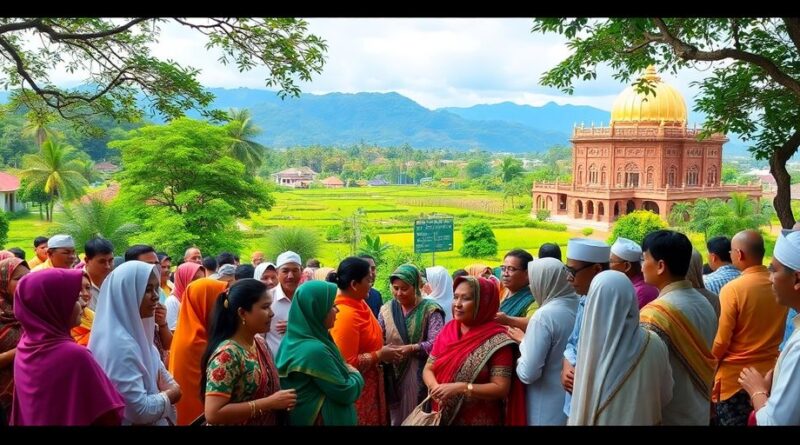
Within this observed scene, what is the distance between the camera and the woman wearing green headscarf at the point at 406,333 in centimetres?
333

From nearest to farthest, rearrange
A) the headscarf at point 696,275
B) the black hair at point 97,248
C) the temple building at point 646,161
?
1. the headscarf at point 696,275
2. the black hair at point 97,248
3. the temple building at point 646,161

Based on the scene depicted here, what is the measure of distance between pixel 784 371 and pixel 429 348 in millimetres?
1644

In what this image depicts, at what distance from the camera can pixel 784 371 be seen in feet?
6.13

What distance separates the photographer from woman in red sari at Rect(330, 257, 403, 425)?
294 cm

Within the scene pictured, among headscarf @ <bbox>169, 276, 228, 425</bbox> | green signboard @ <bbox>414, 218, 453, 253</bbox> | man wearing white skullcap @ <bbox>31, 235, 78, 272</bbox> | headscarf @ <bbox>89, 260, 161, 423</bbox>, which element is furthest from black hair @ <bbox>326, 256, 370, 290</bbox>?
green signboard @ <bbox>414, 218, 453, 253</bbox>

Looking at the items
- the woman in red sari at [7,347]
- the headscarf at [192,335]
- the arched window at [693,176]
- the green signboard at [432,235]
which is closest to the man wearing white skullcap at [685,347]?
the headscarf at [192,335]

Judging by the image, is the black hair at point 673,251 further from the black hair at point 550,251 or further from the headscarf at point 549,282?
the black hair at point 550,251

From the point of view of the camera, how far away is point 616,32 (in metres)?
5.94

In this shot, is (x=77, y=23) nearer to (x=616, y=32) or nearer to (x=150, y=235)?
(x=616, y=32)

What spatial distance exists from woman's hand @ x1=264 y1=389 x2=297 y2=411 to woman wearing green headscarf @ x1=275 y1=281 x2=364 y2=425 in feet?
0.42

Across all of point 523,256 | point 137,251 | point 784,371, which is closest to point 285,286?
point 137,251

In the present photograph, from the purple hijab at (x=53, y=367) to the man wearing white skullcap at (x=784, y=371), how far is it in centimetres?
184

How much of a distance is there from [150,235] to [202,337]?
17.8 meters
